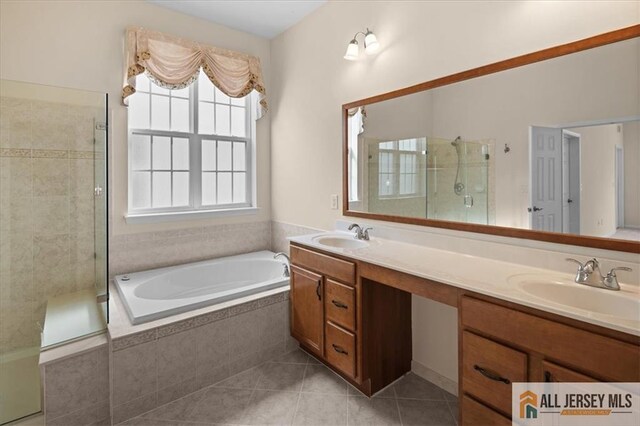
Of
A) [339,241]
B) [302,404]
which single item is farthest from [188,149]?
[302,404]

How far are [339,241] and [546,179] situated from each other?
1.36 meters

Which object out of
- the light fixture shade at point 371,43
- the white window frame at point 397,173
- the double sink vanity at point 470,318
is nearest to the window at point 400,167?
the white window frame at point 397,173

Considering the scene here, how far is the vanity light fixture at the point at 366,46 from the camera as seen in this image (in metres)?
2.23

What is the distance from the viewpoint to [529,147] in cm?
159

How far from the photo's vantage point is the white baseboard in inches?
79.0

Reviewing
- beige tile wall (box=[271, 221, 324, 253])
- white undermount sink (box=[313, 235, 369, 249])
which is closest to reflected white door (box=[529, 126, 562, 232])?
white undermount sink (box=[313, 235, 369, 249])

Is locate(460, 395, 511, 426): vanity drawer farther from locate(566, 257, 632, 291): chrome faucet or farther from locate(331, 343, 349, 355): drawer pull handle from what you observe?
locate(331, 343, 349, 355): drawer pull handle

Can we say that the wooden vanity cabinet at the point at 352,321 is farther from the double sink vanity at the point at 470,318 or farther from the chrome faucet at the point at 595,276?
the chrome faucet at the point at 595,276

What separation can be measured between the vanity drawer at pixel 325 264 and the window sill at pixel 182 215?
3.75 feet

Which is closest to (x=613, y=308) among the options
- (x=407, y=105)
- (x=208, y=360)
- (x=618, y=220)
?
(x=618, y=220)

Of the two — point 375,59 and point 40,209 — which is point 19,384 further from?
point 375,59

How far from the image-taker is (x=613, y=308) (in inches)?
47.8

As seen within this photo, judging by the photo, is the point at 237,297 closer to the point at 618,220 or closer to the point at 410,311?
the point at 410,311

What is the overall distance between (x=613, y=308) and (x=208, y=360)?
2113 millimetres
